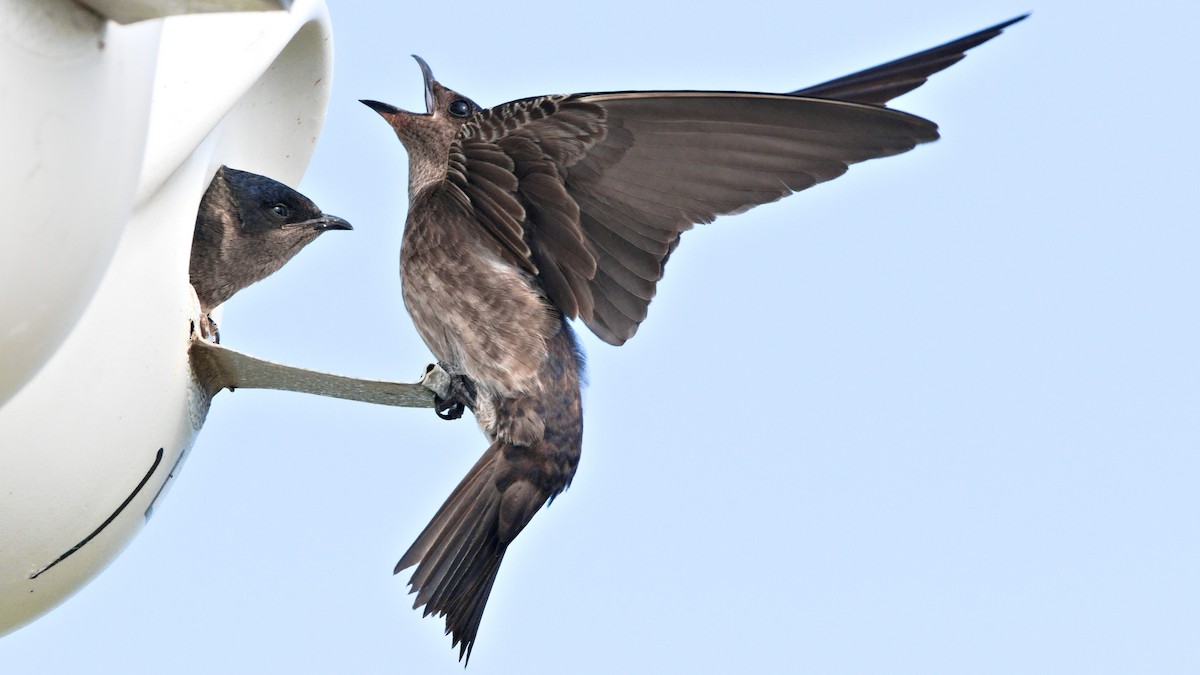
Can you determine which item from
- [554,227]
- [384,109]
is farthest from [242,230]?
[554,227]

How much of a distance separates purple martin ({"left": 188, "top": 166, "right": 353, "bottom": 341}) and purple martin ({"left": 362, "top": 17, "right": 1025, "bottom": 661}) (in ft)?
0.90

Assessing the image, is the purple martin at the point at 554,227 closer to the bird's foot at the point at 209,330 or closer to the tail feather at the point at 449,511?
the tail feather at the point at 449,511

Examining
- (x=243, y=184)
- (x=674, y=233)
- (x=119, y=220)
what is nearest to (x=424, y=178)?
(x=243, y=184)

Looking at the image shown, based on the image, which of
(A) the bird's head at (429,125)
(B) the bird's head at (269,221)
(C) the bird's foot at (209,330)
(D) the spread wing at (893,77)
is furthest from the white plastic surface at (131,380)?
(D) the spread wing at (893,77)

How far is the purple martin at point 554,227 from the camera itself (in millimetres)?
2803

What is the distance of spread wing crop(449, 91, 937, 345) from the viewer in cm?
276

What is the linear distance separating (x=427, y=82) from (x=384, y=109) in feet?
0.51

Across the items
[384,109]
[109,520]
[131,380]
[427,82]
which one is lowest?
[109,520]

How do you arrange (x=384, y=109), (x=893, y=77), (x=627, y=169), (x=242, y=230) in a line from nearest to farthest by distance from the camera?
1. (x=627, y=169)
2. (x=893, y=77)
3. (x=242, y=230)
4. (x=384, y=109)

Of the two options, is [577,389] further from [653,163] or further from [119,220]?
[119,220]

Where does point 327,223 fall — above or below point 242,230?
above

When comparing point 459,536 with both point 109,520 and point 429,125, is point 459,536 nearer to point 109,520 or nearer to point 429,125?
point 109,520

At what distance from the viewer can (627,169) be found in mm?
2961

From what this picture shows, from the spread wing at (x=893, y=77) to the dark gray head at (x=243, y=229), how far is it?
106 centimetres
